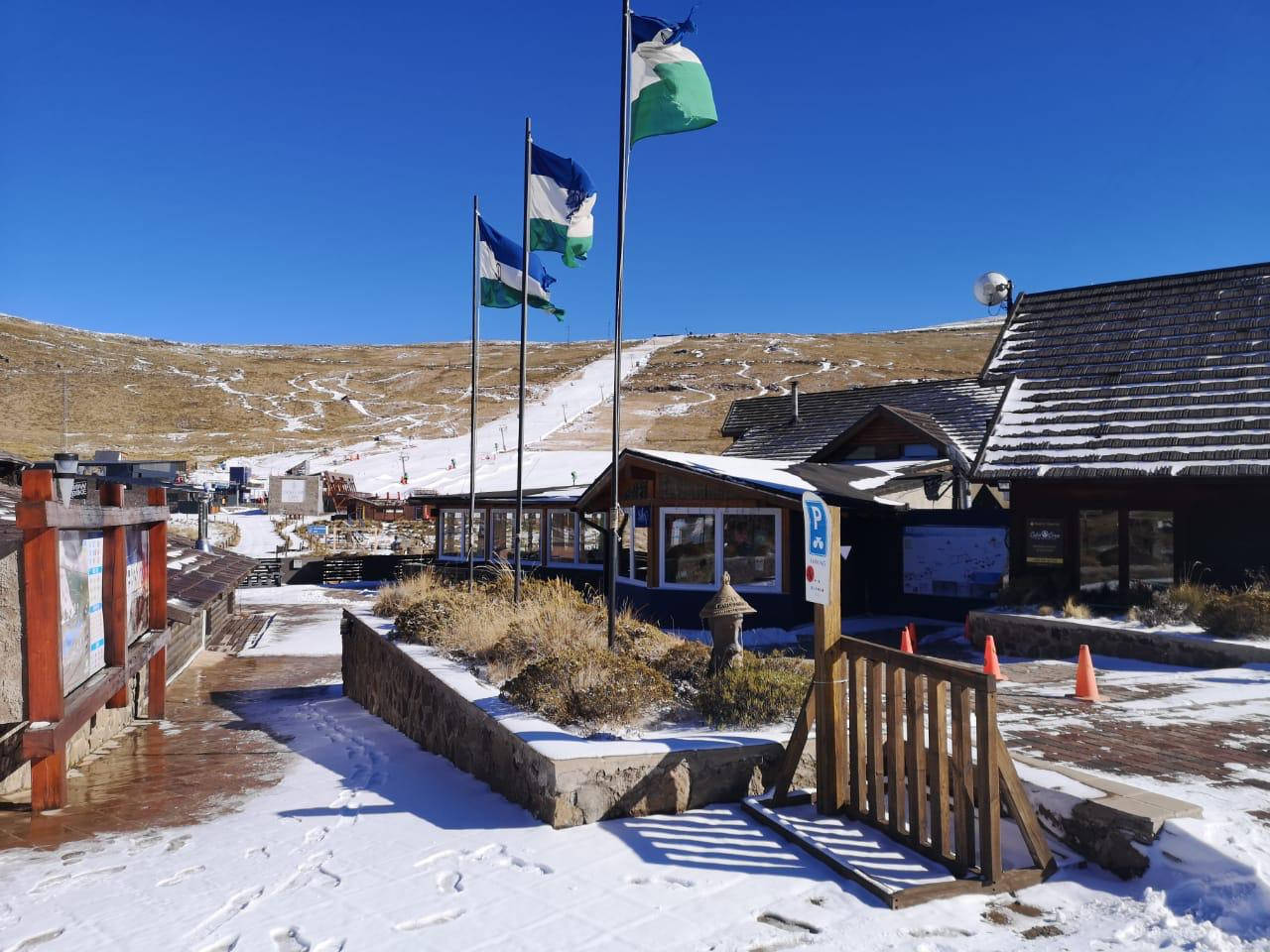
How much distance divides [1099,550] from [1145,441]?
5.89 feet

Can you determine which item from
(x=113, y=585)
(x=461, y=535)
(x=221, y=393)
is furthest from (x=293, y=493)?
(x=221, y=393)

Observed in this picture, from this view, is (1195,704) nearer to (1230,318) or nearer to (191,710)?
(1230,318)

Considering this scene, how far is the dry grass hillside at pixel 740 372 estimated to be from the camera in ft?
228

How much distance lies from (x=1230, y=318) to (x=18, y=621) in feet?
55.5

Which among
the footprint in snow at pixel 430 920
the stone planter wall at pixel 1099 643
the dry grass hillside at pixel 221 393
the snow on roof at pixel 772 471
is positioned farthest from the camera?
the dry grass hillside at pixel 221 393

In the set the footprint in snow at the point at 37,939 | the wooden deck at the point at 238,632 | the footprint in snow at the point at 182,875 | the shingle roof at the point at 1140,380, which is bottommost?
the wooden deck at the point at 238,632

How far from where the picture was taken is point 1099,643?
11852 millimetres

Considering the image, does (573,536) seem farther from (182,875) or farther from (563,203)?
(182,875)

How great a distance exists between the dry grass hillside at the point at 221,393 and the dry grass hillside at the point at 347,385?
23 cm

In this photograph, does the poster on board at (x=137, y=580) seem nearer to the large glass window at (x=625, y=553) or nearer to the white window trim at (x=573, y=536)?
the large glass window at (x=625, y=553)

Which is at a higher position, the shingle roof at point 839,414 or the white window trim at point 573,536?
the shingle roof at point 839,414

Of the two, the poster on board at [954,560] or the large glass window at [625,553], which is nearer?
the poster on board at [954,560]

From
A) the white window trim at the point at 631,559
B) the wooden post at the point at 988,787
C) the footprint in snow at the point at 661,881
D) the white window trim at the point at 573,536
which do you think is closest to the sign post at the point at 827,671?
the wooden post at the point at 988,787

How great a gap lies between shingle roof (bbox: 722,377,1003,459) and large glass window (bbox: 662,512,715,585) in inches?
263
